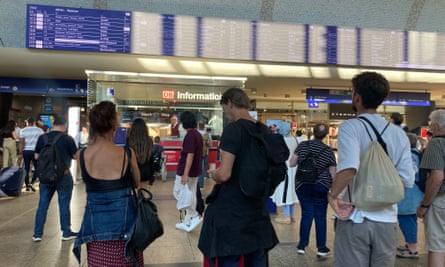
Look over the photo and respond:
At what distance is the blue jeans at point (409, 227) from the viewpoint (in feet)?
14.3

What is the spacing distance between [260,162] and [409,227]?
3.19m

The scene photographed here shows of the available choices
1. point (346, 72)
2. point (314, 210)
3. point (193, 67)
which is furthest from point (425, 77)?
point (314, 210)

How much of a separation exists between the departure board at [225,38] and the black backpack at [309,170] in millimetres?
5543

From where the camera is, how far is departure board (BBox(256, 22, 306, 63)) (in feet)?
31.2

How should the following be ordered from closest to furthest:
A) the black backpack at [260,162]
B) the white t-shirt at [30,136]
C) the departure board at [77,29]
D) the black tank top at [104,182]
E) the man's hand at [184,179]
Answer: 1. the black backpack at [260,162]
2. the black tank top at [104,182]
3. the man's hand at [184,179]
4. the departure board at [77,29]
5. the white t-shirt at [30,136]

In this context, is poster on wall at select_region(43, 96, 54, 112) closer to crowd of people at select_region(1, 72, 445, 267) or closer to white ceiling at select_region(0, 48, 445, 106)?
white ceiling at select_region(0, 48, 445, 106)

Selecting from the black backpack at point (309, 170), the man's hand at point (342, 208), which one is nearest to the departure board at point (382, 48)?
the black backpack at point (309, 170)

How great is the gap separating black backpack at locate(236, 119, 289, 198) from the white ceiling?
753 cm

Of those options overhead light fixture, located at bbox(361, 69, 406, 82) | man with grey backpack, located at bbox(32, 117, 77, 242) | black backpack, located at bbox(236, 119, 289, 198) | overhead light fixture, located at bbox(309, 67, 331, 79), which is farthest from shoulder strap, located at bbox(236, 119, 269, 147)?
overhead light fixture, located at bbox(361, 69, 406, 82)

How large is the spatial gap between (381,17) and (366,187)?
10378mm

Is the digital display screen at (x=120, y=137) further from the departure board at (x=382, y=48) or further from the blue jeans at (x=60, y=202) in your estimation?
the departure board at (x=382, y=48)

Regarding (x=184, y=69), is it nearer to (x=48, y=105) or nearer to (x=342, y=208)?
(x=48, y=105)

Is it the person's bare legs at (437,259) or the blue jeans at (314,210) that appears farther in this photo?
the blue jeans at (314,210)

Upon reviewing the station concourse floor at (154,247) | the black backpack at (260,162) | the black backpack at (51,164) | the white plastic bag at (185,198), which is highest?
the black backpack at (260,162)
